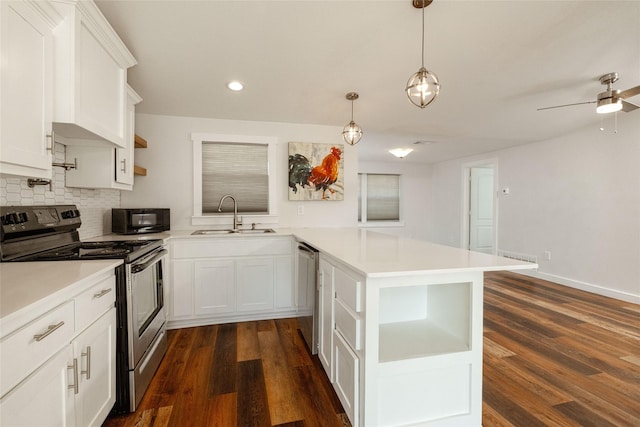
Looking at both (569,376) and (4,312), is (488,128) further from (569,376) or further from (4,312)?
(4,312)

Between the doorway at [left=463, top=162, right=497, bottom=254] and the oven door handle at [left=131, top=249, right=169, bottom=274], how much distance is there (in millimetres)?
5693

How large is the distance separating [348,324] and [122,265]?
1222mm

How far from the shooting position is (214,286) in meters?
2.77

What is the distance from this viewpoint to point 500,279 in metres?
4.50

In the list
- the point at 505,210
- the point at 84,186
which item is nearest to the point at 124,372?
the point at 84,186

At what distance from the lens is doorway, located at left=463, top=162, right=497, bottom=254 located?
6.06m

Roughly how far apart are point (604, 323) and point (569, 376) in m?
1.38

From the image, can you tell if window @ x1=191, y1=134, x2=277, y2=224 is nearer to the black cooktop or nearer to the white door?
the black cooktop

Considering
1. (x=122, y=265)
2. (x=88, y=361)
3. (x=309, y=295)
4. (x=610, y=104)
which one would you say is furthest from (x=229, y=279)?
(x=610, y=104)

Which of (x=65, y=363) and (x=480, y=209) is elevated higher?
(x=480, y=209)

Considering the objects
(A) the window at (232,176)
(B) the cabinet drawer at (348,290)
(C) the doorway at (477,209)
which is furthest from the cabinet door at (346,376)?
(C) the doorway at (477,209)

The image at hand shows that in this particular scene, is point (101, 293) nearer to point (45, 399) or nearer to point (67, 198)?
point (45, 399)

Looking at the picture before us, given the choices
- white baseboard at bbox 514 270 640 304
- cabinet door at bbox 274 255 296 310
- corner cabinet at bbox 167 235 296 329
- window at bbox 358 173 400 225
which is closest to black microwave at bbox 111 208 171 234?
corner cabinet at bbox 167 235 296 329

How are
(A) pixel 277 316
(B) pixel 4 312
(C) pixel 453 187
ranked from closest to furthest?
(B) pixel 4 312
(A) pixel 277 316
(C) pixel 453 187
